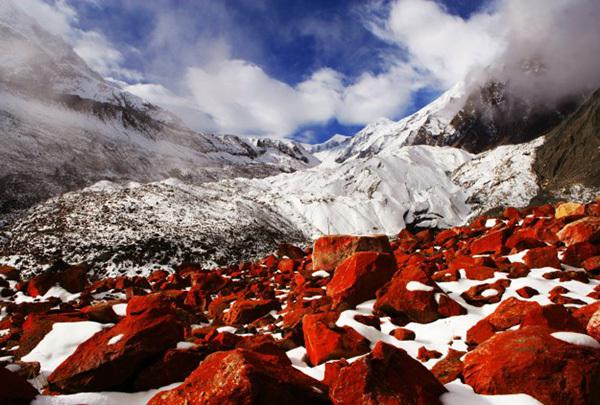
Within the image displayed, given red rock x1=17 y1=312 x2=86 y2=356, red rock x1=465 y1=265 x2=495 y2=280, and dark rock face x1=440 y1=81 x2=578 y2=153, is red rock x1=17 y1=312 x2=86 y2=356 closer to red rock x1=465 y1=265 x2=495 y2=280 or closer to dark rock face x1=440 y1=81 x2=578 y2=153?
red rock x1=465 y1=265 x2=495 y2=280

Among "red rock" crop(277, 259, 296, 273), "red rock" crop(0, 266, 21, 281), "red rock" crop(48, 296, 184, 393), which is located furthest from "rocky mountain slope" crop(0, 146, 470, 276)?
"red rock" crop(48, 296, 184, 393)

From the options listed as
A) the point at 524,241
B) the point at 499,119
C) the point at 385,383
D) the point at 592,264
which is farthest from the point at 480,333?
the point at 499,119

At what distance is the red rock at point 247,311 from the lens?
9.59 metres

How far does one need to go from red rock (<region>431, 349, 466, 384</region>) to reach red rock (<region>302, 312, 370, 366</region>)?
4.43 feet

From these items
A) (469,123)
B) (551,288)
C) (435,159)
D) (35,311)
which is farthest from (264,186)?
(469,123)

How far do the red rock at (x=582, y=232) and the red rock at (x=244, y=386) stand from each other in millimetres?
9966

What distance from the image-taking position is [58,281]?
1436cm

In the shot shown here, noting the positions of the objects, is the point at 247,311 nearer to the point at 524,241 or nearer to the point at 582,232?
the point at 524,241

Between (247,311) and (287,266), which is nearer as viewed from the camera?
(247,311)

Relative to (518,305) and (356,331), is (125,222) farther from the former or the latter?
(518,305)

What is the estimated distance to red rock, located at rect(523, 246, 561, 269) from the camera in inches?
354

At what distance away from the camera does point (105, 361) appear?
205 inches

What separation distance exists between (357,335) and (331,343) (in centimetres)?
60

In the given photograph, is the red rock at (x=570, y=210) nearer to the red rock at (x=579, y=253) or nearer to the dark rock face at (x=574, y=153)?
the red rock at (x=579, y=253)
